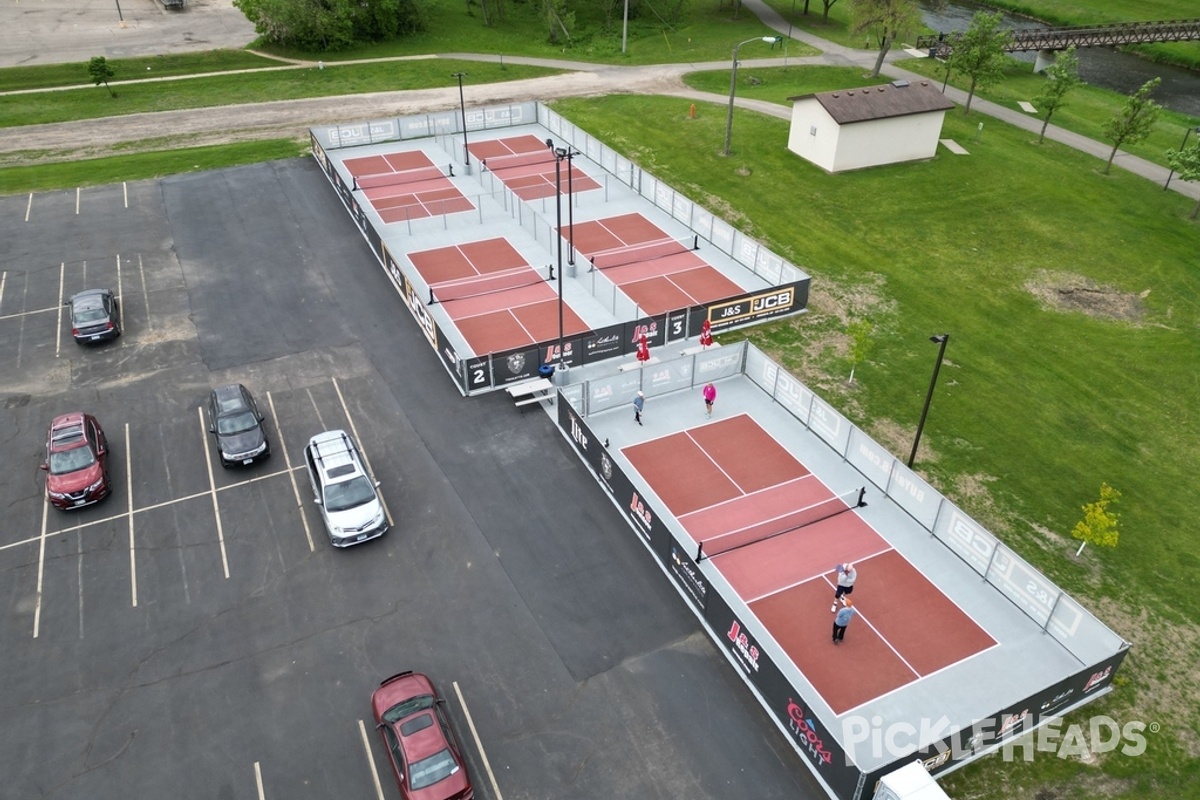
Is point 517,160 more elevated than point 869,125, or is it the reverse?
point 869,125

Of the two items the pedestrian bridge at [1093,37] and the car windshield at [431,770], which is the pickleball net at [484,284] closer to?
the car windshield at [431,770]

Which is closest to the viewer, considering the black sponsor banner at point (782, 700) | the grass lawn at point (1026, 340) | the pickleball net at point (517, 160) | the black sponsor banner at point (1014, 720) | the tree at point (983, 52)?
the black sponsor banner at point (782, 700)

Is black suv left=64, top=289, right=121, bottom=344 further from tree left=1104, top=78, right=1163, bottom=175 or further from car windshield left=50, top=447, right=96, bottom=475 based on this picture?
tree left=1104, top=78, right=1163, bottom=175

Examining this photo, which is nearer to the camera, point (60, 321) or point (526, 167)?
point (60, 321)

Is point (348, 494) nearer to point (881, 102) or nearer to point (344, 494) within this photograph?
point (344, 494)

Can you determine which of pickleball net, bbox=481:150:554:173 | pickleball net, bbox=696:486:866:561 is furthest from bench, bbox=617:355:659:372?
pickleball net, bbox=481:150:554:173

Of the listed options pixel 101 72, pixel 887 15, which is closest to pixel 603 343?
pixel 887 15

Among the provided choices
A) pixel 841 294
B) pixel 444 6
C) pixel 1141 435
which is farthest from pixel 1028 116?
pixel 444 6

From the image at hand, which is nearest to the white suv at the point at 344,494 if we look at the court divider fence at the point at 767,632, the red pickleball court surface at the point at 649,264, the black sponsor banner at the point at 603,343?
the court divider fence at the point at 767,632
